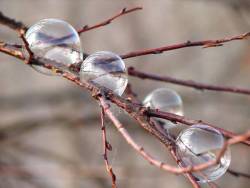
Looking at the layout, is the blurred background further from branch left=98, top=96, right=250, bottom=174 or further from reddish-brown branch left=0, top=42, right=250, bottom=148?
branch left=98, top=96, right=250, bottom=174

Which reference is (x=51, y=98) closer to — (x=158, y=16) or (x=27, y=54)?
(x=158, y=16)

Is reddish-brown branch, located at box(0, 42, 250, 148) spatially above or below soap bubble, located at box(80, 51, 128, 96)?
below

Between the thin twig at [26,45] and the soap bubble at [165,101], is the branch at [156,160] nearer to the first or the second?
the thin twig at [26,45]

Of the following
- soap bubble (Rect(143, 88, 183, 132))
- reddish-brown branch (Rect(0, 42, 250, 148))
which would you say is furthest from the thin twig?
soap bubble (Rect(143, 88, 183, 132))

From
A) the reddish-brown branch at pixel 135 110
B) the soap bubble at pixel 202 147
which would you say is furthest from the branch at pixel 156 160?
the soap bubble at pixel 202 147

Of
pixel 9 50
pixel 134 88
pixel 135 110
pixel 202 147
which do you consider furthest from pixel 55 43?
pixel 134 88

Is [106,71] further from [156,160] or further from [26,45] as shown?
[156,160]

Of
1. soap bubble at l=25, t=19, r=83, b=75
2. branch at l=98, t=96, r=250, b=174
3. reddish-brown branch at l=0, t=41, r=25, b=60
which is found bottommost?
branch at l=98, t=96, r=250, b=174
